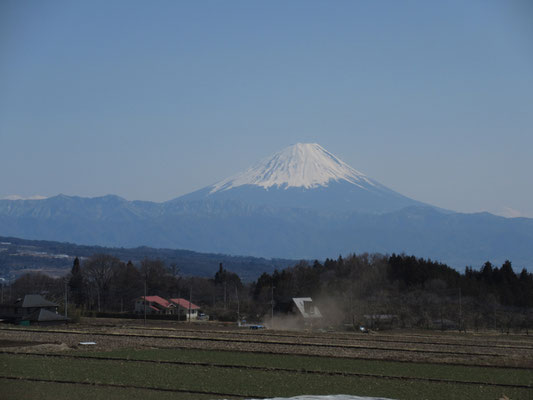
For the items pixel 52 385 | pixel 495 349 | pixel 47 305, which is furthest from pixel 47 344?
pixel 47 305

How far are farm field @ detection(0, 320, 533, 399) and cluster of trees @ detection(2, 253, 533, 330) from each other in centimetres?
2359

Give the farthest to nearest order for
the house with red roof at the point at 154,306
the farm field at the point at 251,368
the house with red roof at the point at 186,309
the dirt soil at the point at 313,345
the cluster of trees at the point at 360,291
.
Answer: the house with red roof at the point at 154,306
the house with red roof at the point at 186,309
the cluster of trees at the point at 360,291
the dirt soil at the point at 313,345
the farm field at the point at 251,368

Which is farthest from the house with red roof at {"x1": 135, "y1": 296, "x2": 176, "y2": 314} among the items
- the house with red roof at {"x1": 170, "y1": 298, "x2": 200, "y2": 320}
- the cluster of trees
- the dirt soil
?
the dirt soil

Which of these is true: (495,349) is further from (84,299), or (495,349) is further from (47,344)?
(84,299)

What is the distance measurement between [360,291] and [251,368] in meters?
56.1

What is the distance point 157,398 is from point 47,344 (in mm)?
17712

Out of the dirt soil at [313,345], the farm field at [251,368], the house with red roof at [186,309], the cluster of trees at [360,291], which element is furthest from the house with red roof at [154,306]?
the farm field at [251,368]

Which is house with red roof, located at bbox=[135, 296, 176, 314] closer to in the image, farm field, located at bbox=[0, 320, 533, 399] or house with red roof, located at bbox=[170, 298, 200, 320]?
house with red roof, located at bbox=[170, 298, 200, 320]

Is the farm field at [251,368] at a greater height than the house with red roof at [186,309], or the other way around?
the farm field at [251,368]

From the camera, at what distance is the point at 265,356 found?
33594 mm

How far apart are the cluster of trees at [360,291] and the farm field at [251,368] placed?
23594 millimetres

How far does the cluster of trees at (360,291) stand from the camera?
6775 cm

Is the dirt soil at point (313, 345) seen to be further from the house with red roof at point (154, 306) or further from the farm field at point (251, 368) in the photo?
the house with red roof at point (154, 306)

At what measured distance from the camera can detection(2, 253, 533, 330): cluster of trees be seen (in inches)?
2667
